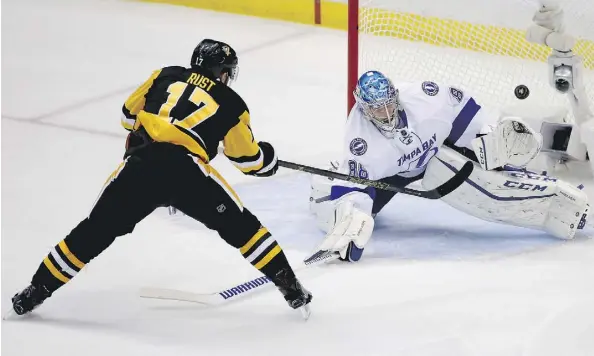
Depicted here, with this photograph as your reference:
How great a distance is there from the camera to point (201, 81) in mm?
2994

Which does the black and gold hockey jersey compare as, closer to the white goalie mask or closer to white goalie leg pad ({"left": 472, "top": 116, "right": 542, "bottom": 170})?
the white goalie mask

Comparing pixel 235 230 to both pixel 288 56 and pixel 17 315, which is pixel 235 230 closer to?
pixel 17 315

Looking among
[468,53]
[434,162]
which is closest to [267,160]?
[434,162]

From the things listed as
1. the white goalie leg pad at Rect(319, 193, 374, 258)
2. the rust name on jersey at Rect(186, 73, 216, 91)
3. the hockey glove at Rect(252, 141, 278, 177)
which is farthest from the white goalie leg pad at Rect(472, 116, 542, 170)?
the rust name on jersey at Rect(186, 73, 216, 91)

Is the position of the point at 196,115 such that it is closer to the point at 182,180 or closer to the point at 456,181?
the point at 182,180

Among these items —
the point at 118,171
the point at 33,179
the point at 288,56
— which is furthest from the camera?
the point at 288,56

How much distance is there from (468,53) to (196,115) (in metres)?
2.02

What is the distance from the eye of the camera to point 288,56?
591cm


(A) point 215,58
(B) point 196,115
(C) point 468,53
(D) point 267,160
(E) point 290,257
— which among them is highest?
(A) point 215,58

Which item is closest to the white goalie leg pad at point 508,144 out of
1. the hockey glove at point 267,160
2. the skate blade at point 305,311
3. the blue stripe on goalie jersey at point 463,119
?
the blue stripe on goalie jersey at point 463,119

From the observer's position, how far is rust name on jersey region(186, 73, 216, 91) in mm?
2982

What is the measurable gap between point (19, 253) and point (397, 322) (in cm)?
126

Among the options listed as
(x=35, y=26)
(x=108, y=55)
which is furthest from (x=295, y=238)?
(x=35, y=26)

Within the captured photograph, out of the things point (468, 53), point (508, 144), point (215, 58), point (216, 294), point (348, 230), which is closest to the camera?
point (215, 58)
